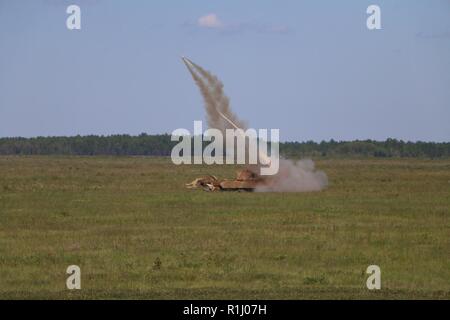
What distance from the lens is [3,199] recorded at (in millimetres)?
39094

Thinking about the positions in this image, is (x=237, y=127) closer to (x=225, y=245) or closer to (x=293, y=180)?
(x=293, y=180)

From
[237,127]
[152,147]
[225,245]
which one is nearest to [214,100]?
[237,127]

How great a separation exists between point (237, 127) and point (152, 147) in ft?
397

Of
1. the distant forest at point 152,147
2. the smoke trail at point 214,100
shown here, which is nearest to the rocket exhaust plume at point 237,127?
the smoke trail at point 214,100

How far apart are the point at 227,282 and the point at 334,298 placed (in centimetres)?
299

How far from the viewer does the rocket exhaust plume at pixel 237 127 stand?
42062 millimetres

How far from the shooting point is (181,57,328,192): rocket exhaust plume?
42.1 m

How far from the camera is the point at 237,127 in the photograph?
43281mm

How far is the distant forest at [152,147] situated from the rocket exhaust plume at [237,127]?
102m

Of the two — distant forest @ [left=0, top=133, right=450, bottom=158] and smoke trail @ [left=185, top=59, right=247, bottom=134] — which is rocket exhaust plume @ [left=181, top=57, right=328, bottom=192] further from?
distant forest @ [left=0, top=133, right=450, bottom=158]

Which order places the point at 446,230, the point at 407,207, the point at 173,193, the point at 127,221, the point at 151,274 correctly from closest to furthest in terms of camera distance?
the point at 151,274, the point at 446,230, the point at 127,221, the point at 407,207, the point at 173,193

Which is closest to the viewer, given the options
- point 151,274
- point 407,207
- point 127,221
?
point 151,274
